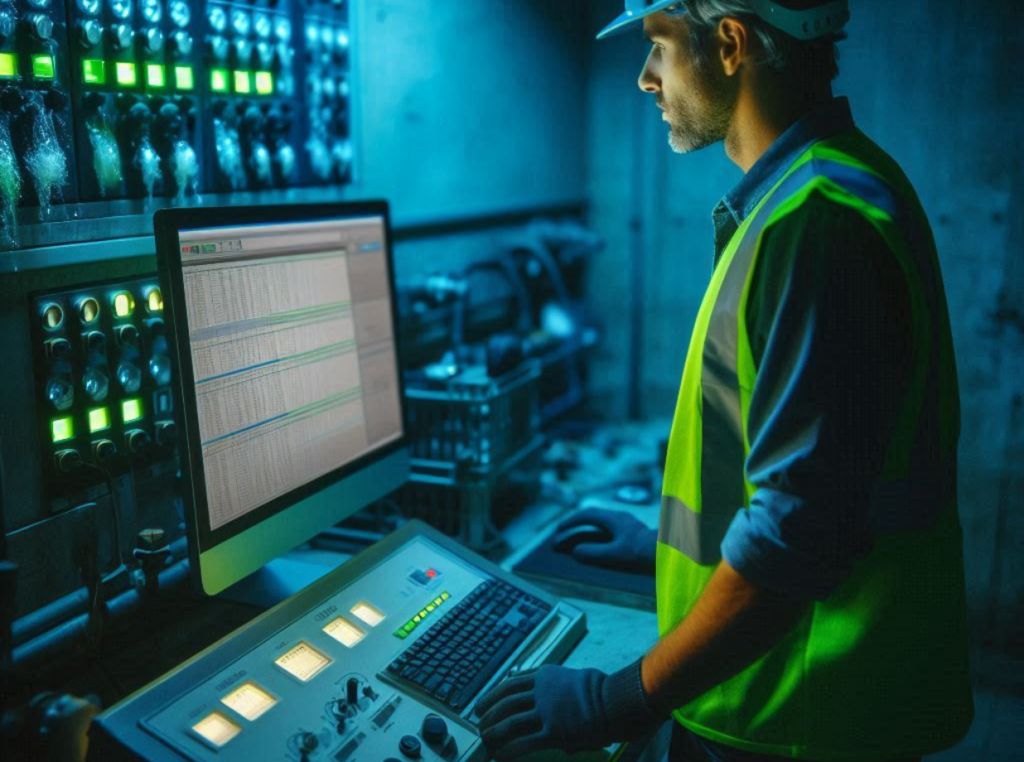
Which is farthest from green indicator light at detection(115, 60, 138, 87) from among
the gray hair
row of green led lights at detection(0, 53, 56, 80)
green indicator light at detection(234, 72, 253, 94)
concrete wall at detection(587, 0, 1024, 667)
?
concrete wall at detection(587, 0, 1024, 667)

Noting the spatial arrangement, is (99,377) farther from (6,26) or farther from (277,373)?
(6,26)

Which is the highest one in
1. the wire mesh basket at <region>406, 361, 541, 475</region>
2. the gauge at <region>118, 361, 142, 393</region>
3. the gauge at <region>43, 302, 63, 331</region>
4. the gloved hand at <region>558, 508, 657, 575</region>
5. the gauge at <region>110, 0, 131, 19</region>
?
the gauge at <region>110, 0, 131, 19</region>

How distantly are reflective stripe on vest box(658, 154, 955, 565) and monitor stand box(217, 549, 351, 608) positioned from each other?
51cm

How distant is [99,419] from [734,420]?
79 cm

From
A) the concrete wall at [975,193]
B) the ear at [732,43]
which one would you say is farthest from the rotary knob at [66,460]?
the concrete wall at [975,193]

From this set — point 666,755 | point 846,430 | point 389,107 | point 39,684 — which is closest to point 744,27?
point 846,430

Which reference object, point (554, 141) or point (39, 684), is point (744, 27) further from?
point (554, 141)

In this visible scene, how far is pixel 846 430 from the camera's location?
0.72 metres

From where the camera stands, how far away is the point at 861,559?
84 cm

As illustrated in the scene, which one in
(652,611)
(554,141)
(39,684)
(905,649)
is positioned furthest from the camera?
(554,141)

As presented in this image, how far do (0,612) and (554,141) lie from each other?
246 centimetres

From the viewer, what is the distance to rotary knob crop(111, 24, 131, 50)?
1.10 m

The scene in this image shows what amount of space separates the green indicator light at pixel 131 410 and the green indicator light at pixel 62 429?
75mm

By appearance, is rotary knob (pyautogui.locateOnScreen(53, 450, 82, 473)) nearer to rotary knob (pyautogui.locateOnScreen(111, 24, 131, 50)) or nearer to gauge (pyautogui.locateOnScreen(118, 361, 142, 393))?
gauge (pyautogui.locateOnScreen(118, 361, 142, 393))
